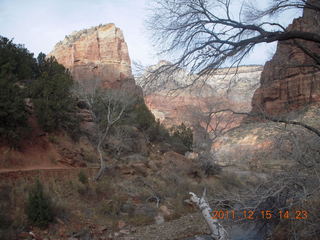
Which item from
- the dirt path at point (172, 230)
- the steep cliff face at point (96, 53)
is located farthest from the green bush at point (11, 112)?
the steep cliff face at point (96, 53)

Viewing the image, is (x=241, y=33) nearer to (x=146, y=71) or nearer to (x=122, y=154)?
(x=146, y=71)

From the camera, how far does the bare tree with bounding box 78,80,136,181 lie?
Answer: 680 inches

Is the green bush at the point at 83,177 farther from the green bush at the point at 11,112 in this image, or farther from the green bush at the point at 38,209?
the green bush at the point at 11,112

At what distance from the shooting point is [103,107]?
24156 mm

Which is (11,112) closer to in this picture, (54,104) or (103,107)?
(54,104)

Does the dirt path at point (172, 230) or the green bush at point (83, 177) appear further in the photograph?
the green bush at point (83, 177)

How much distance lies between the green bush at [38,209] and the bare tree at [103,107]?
16.1 feet

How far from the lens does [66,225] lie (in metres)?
11.9

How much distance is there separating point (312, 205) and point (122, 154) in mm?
19559

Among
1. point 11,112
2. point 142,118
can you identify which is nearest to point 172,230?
point 11,112
